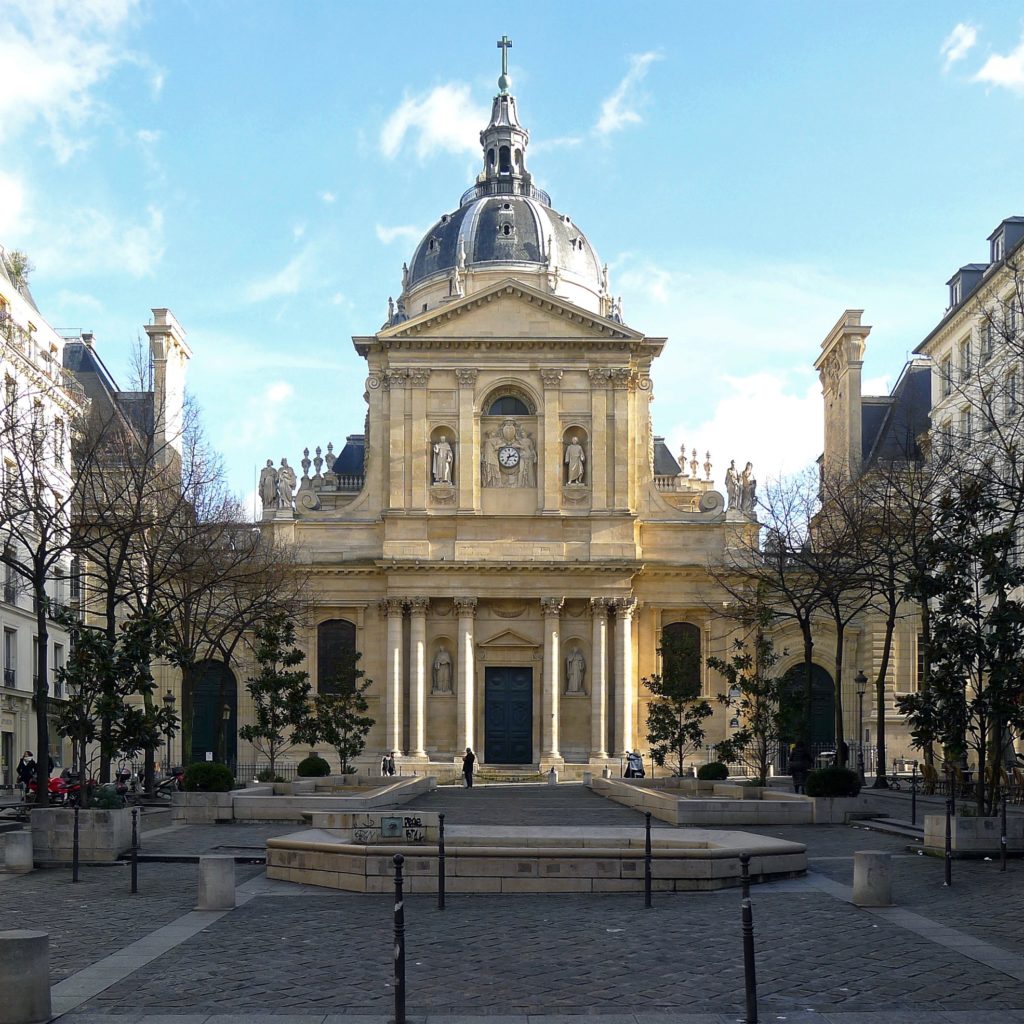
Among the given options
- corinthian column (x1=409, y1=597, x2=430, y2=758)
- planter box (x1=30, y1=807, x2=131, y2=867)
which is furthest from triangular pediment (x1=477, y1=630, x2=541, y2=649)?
planter box (x1=30, y1=807, x2=131, y2=867)

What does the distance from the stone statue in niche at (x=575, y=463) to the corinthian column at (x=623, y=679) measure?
577 cm

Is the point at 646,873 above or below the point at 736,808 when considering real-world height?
above

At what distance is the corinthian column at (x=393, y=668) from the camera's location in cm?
6538

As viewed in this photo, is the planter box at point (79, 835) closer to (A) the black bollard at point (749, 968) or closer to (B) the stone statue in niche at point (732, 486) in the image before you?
(A) the black bollard at point (749, 968)

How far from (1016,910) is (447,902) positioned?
739 cm

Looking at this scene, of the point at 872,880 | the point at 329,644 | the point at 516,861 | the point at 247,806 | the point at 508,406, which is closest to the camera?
the point at 872,880

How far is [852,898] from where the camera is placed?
64.1 feet

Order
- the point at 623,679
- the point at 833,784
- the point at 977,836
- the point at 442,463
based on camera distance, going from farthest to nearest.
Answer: the point at 442,463 < the point at 623,679 < the point at 833,784 < the point at 977,836

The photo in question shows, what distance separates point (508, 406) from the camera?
221 feet

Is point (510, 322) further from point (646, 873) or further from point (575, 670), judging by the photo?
point (646, 873)

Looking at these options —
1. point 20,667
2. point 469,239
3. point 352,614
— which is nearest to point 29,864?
point 20,667

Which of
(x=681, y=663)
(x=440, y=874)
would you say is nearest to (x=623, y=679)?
(x=681, y=663)

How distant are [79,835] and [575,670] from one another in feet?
140

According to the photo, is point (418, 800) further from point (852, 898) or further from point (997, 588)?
point (852, 898)
